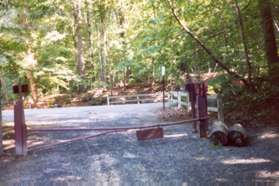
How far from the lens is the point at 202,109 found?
324 inches

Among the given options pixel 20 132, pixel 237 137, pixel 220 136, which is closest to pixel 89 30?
pixel 20 132

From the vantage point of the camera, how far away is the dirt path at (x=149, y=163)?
5.12 m

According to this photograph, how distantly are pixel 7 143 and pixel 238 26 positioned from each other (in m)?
6.86

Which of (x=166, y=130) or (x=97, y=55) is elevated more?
(x=97, y=55)

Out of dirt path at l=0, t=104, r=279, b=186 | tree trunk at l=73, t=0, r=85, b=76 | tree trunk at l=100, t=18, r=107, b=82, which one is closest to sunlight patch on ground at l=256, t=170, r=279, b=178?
dirt path at l=0, t=104, r=279, b=186

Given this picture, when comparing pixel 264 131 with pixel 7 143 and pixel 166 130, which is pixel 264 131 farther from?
pixel 7 143

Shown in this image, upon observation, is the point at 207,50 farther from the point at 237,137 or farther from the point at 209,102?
the point at 237,137

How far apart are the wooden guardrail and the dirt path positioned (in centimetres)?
1534

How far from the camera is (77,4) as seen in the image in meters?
26.2

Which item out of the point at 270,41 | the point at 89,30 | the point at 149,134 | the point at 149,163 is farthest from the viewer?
the point at 89,30

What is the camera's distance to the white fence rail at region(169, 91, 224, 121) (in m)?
9.13

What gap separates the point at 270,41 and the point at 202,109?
10.6 ft

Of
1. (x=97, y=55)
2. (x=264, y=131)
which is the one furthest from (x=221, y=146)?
(x=97, y=55)

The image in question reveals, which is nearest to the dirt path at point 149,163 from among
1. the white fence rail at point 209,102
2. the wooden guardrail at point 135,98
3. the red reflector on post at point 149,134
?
the red reflector on post at point 149,134
